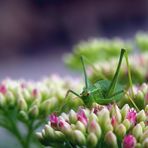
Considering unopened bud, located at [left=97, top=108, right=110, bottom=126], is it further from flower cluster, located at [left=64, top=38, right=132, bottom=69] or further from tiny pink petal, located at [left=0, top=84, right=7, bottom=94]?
flower cluster, located at [left=64, top=38, right=132, bottom=69]

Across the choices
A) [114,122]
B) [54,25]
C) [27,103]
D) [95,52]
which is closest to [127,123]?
[114,122]

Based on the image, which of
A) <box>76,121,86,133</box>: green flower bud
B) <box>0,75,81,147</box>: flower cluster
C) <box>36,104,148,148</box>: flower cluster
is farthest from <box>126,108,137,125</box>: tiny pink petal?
<box>0,75,81,147</box>: flower cluster

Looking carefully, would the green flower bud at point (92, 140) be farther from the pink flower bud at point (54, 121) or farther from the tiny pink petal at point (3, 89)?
the tiny pink petal at point (3, 89)

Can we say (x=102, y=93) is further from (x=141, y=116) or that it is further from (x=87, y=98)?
(x=141, y=116)

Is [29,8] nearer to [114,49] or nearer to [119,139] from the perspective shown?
[114,49]

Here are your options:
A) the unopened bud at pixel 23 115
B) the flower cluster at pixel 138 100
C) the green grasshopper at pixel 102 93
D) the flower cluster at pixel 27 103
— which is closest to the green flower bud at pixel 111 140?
the green grasshopper at pixel 102 93

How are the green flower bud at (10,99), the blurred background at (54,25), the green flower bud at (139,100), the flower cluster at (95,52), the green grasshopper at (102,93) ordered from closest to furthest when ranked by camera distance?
the green grasshopper at (102,93) < the green flower bud at (139,100) < the green flower bud at (10,99) < the flower cluster at (95,52) < the blurred background at (54,25)

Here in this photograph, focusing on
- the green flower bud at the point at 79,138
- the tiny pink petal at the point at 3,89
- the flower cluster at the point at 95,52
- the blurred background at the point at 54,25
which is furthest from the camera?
the blurred background at the point at 54,25
